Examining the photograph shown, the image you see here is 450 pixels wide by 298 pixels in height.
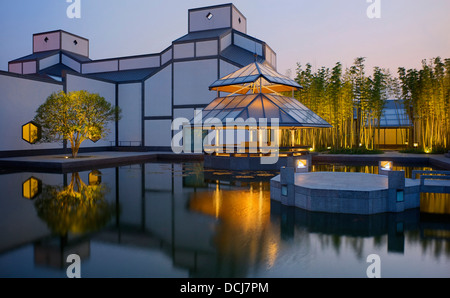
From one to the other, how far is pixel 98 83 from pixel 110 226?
25215 mm

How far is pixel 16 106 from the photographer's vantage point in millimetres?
22891

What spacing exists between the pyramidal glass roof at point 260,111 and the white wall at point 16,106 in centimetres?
1240

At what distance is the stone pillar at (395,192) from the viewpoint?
8.19 metres

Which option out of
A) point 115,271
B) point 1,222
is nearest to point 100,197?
point 1,222

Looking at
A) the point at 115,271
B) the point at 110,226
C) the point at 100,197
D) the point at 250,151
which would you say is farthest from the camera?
the point at 250,151

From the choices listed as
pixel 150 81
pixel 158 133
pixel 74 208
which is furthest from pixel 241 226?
pixel 150 81

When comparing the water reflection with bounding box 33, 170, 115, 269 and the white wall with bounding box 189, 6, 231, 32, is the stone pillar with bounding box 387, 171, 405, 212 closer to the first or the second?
the water reflection with bounding box 33, 170, 115, 269

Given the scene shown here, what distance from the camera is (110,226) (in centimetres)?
713

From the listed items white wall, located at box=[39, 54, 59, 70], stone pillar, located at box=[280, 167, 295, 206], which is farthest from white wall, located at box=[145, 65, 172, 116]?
stone pillar, located at box=[280, 167, 295, 206]

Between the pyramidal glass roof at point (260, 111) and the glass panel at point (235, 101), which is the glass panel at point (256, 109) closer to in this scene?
the pyramidal glass roof at point (260, 111)
